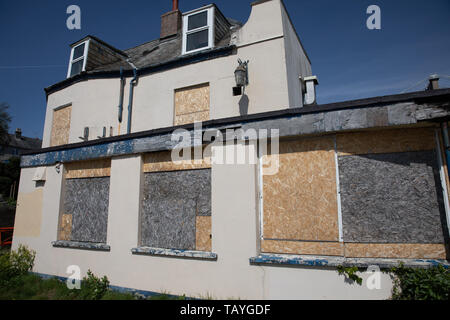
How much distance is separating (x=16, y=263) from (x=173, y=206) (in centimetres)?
514

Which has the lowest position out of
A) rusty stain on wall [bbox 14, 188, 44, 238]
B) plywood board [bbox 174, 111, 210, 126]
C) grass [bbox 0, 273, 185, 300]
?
grass [bbox 0, 273, 185, 300]

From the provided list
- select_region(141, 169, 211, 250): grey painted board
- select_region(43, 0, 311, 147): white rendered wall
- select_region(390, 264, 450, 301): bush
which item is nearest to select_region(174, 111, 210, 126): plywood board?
select_region(43, 0, 311, 147): white rendered wall

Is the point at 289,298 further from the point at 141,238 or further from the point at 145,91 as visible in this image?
the point at 145,91

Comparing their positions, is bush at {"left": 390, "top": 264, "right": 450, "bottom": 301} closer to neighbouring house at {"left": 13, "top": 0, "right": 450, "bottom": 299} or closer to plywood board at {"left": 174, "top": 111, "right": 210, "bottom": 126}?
neighbouring house at {"left": 13, "top": 0, "right": 450, "bottom": 299}

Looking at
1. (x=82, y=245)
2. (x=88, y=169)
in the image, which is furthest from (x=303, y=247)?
(x=88, y=169)

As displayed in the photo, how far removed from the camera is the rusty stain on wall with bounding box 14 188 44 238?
7.17 metres

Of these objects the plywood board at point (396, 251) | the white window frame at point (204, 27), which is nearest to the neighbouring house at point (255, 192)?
the plywood board at point (396, 251)

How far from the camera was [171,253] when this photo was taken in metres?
5.11

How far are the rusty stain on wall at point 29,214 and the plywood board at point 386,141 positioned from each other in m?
8.00

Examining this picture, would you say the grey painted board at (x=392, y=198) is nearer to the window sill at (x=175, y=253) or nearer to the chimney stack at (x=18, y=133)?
the window sill at (x=175, y=253)

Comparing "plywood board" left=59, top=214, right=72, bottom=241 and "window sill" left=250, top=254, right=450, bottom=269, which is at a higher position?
"plywood board" left=59, top=214, right=72, bottom=241

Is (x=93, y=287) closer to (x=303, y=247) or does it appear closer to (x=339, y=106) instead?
(x=303, y=247)

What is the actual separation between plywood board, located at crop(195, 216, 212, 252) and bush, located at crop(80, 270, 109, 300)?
2347 mm
